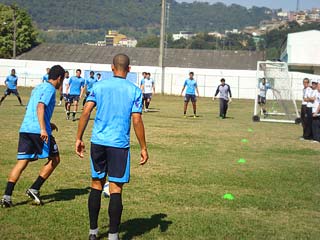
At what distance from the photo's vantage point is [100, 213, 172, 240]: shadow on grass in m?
6.49

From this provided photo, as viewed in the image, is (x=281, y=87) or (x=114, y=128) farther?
(x=281, y=87)

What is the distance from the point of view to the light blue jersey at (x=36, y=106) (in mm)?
7551

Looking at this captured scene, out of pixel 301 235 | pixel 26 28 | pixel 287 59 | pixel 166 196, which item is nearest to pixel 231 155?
pixel 166 196

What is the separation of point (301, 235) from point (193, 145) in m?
8.02

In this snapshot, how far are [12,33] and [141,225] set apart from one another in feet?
229

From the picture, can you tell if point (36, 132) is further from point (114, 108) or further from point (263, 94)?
point (263, 94)

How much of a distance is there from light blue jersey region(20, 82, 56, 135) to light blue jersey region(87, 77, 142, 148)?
172 centimetres

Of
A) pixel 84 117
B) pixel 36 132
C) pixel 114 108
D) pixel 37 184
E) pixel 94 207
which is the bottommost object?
pixel 37 184

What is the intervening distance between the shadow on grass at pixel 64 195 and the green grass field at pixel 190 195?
0.02 metres

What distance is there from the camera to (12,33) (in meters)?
72.9

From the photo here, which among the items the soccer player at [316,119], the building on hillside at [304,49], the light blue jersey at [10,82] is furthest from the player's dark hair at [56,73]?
the building on hillside at [304,49]

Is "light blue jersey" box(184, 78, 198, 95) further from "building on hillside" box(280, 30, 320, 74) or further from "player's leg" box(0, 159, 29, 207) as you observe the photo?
"building on hillside" box(280, 30, 320, 74)

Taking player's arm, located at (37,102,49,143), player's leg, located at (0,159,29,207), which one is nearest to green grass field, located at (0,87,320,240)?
player's leg, located at (0,159,29,207)

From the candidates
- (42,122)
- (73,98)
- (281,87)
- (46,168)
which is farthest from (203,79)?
(42,122)
